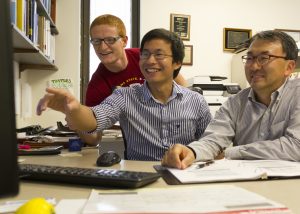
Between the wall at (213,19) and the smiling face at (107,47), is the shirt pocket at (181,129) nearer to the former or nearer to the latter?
the smiling face at (107,47)

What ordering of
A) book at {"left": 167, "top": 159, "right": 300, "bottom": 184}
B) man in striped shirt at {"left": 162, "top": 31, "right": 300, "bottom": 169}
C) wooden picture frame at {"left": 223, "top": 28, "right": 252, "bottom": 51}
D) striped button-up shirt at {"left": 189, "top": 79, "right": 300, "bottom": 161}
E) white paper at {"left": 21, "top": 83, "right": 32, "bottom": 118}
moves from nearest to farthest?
book at {"left": 167, "top": 159, "right": 300, "bottom": 184} → striped button-up shirt at {"left": 189, "top": 79, "right": 300, "bottom": 161} → man in striped shirt at {"left": 162, "top": 31, "right": 300, "bottom": 169} → white paper at {"left": 21, "top": 83, "right": 32, "bottom": 118} → wooden picture frame at {"left": 223, "top": 28, "right": 252, "bottom": 51}

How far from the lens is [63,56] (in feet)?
10.5

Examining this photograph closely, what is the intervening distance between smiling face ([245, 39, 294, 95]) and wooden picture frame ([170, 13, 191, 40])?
2.31m

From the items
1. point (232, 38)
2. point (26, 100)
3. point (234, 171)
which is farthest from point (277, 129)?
point (232, 38)

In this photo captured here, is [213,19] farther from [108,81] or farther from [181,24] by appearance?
[108,81]

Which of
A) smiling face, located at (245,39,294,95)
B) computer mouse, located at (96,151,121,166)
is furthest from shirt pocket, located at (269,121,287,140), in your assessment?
computer mouse, located at (96,151,121,166)

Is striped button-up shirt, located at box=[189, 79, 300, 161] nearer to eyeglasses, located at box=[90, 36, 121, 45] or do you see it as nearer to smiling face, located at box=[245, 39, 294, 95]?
smiling face, located at box=[245, 39, 294, 95]

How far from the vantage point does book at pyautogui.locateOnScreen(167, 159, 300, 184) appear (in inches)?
34.1

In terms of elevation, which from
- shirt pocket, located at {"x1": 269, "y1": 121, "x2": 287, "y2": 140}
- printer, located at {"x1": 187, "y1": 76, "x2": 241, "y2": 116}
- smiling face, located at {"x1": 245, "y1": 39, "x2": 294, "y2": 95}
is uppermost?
smiling face, located at {"x1": 245, "y1": 39, "x2": 294, "y2": 95}

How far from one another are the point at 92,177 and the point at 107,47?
4.31 ft

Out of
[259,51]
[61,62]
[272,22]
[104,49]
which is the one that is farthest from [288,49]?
[272,22]

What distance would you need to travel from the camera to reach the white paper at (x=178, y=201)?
0.58 meters

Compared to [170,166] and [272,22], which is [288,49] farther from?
[272,22]

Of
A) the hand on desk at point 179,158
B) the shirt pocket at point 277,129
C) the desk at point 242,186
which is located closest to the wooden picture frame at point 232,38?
the shirt pocket at point 277,129
